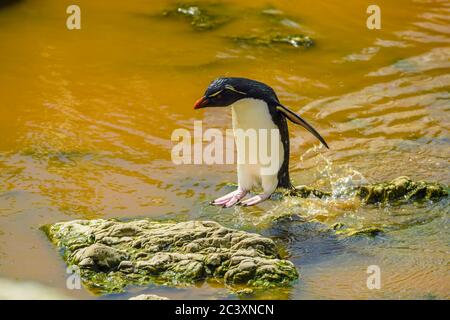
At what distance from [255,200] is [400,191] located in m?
1.00

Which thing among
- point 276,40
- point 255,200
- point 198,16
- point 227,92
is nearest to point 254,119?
point 227,92

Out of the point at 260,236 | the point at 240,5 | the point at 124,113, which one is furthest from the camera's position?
the point at 240,5

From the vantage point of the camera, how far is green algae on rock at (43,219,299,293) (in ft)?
15.1

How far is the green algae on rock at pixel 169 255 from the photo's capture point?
4.59 m

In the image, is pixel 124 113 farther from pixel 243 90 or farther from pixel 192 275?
pixel 192 275

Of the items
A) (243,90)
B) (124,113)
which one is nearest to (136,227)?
(243,90)

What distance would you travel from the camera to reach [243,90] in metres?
5.35

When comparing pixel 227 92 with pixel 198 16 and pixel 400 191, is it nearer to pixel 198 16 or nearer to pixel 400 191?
pixel 400 191

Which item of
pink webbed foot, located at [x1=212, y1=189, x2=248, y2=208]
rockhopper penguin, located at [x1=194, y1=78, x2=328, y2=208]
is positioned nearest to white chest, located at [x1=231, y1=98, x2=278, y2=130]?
rockhopper penguin, located at [x1=194, y1=78, x2=328, y2=208]

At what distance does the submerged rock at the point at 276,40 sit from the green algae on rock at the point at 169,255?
4255 millimetres

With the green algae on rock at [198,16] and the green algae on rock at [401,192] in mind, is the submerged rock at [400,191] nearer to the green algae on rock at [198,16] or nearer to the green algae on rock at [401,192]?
the green algae on rock at [401,192]

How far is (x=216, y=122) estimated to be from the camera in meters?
7.19

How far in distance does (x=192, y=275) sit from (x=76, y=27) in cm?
543

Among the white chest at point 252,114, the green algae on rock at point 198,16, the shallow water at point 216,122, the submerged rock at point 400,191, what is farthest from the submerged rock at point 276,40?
the white chest at point 252,114
